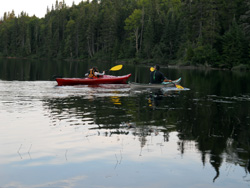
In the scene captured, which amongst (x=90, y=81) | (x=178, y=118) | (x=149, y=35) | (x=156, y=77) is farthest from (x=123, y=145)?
(x=149, y=35)

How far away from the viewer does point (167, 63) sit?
231ft

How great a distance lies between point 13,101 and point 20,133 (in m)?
6.75

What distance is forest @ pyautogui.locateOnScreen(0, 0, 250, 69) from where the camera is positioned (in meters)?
56.2

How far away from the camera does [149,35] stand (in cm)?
7862

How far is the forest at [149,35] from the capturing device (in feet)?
185

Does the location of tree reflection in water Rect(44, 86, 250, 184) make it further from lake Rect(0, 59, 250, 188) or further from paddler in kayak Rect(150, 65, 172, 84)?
paddler in kayak Rect(150, 65, 172, 84)

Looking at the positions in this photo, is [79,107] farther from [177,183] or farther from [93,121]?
[177,183]

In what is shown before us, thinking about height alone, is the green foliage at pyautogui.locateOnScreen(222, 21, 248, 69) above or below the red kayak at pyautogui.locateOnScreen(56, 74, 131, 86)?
above

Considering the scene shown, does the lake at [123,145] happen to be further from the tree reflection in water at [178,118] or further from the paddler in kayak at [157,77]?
the paddler in kayak at [157,77]

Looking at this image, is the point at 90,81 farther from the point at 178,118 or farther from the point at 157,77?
the point at 178,118

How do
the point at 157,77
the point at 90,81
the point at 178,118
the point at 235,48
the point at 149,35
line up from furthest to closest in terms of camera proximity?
the point at 149,35 → the point at 235,48 → the point at 90,81 → the point at 157,77 → the point at 178,118

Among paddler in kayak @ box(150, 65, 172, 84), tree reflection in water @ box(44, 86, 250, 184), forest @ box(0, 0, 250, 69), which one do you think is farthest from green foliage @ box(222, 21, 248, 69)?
tree reflection in water @ box(44, 86, 250, 184)

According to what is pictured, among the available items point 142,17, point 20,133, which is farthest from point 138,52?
point 20,133

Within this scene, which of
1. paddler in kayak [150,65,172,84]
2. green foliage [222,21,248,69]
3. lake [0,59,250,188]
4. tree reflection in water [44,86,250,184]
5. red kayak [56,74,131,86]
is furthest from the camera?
green foliage [222,21,248,69]
